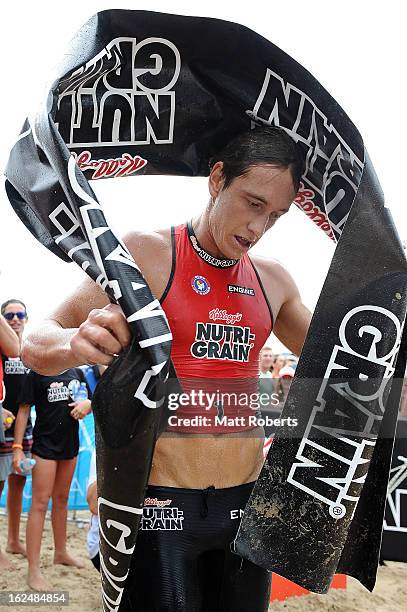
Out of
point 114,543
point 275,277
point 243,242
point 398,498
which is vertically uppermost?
point 243,242

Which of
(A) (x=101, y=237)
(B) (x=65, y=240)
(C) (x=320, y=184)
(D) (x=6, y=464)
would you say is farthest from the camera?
(D) (x=6, y=464)

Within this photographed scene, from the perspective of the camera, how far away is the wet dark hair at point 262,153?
2494mm

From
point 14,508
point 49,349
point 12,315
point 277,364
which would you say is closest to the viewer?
point 49,349

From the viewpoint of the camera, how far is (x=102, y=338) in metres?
1.82

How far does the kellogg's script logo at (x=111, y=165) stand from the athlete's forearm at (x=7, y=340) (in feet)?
9.57

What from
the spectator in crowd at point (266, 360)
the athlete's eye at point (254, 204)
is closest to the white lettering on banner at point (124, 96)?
the athlete's eye at point (254, 204)

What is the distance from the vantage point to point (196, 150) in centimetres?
277

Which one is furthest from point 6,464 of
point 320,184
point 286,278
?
point 320,184

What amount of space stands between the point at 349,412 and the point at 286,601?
3660mm

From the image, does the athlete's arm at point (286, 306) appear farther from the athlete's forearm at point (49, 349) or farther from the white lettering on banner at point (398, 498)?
the white lettering on banner at point (398, 498)

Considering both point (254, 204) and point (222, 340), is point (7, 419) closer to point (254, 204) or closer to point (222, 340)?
point (222, 340)

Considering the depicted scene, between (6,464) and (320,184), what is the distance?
3.97m

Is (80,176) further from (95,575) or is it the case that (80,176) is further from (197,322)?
(95,575)

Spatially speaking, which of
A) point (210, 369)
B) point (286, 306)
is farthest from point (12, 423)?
point (210, 369)
